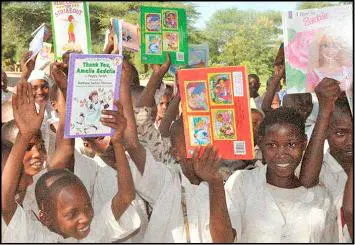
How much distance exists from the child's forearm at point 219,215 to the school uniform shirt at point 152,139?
361mm

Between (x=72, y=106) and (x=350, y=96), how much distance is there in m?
1.22

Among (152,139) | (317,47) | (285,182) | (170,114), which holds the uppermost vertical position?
(317,47)

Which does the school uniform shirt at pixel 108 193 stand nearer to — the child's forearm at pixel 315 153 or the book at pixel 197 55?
the book at pixel 197 55

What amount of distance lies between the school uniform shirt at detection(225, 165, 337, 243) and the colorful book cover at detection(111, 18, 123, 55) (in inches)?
30.1

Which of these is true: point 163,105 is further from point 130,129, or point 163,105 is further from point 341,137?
point 341,137

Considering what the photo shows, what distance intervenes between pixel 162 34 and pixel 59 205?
36.2 inches

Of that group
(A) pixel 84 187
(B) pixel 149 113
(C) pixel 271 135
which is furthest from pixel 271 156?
(A) pixel 84 187

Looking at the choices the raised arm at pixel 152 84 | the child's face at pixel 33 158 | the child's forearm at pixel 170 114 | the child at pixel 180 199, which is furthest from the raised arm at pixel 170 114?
the child's face at pixel 33 158

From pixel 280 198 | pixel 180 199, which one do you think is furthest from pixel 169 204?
pixel 280 198

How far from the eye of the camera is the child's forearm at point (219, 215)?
253cm

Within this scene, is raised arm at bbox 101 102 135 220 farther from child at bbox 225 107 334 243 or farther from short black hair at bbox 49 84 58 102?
child at bbox 225 107 334 243

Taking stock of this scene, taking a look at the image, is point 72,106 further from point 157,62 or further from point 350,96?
point 350,96

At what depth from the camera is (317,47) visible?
2828 millimetres

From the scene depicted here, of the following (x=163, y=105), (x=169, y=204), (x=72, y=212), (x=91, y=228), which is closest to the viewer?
(x=72, y=212)
